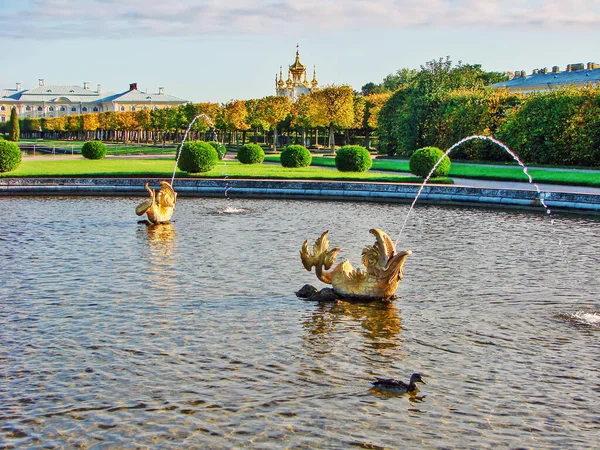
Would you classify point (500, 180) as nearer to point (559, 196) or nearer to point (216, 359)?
point (559, 196)

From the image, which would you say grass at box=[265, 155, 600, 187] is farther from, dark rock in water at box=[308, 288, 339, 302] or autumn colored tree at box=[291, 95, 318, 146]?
autumn colored tree at box=[291, 95, 318, 146]

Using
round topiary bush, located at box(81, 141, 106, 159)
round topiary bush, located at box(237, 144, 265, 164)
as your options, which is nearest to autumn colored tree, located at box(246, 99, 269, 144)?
round topiary bush, located at box(81, 141, 106, 159)

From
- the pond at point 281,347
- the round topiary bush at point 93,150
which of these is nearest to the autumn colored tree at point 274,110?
the round topiary bush at point 93,150

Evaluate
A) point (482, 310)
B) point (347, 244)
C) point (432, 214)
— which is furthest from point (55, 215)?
point (482, 310)

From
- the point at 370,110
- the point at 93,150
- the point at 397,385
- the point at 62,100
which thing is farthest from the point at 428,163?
the point at 62,100

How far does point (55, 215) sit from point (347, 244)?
789 cm

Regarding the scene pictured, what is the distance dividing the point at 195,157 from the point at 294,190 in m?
6.48

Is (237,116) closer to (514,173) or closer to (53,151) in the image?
(53,151)

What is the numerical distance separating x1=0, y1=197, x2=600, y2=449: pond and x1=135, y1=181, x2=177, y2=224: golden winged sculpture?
207cm

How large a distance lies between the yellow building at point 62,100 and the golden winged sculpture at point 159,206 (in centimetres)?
13092

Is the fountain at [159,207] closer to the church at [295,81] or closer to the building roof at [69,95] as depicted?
the church at [295,81]

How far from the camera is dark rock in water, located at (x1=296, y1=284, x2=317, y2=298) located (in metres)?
10.5

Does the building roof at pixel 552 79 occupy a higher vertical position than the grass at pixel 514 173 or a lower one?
higher

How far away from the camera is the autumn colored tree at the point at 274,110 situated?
60875 millimetres
